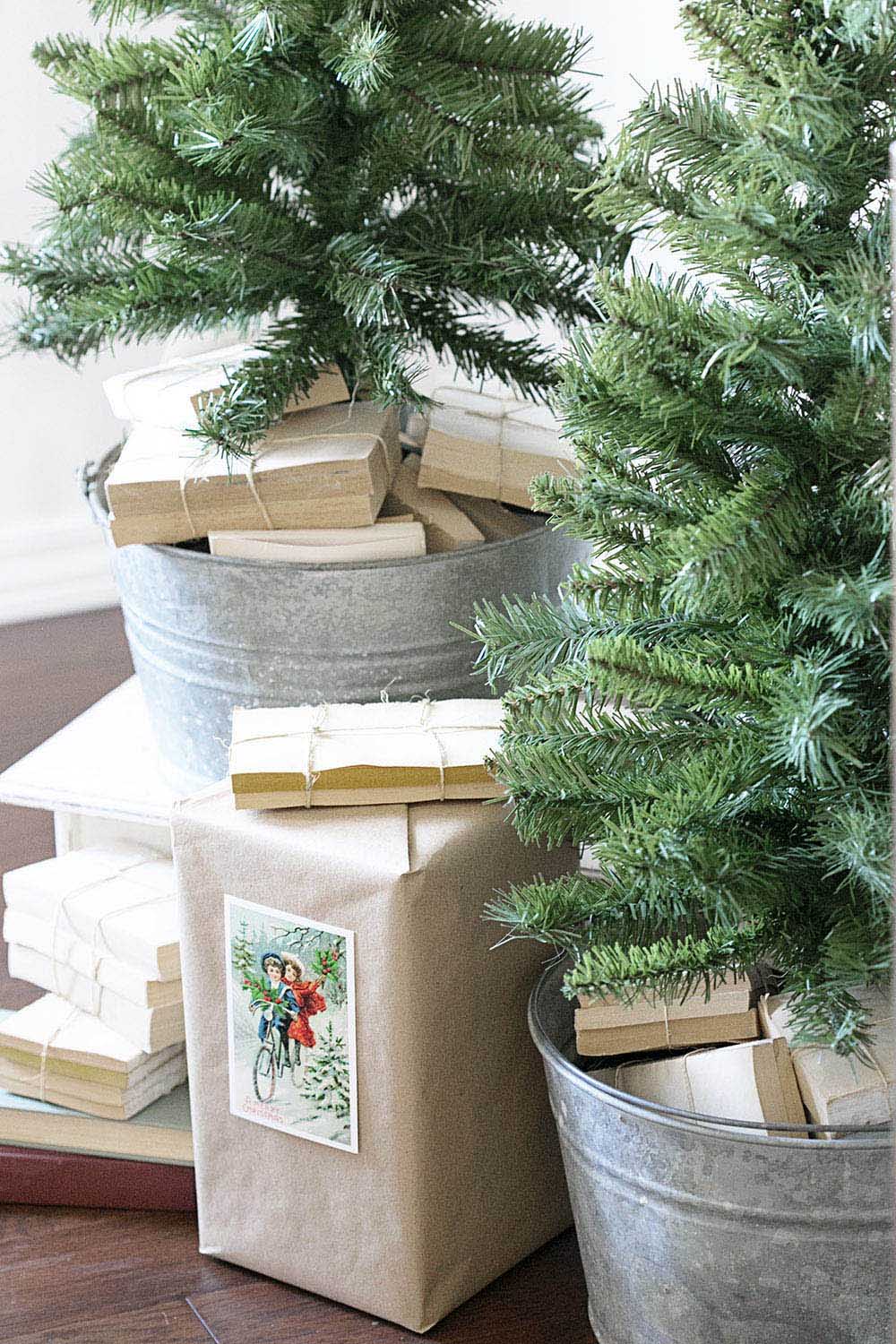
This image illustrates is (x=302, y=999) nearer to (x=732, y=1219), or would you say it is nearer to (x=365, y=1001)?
(x=365, y=1001)

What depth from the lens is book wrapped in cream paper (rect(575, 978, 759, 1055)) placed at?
79cm

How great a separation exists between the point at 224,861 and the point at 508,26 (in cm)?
Answer: 56

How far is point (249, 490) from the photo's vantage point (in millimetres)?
953

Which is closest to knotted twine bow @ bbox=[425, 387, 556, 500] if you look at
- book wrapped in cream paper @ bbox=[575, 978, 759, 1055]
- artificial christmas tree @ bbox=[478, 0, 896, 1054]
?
artificial christmas tree @ bbox=[478, 0, 896, 1054]

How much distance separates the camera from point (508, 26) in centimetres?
91

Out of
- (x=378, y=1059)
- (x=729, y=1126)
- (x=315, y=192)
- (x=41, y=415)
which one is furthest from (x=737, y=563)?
(x=41, y=415)

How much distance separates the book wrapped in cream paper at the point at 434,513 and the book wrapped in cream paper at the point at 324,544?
28 mm

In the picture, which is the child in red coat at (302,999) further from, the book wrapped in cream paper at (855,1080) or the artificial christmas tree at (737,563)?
the book wrapped in cream paper at (855,1080)

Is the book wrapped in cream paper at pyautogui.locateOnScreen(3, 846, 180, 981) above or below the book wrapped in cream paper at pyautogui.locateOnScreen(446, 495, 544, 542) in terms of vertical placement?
below

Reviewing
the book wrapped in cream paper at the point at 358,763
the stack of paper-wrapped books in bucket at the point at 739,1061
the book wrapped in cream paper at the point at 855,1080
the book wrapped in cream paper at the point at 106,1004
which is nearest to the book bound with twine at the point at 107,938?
the book wrapped in cream paper at the point at 106,1004

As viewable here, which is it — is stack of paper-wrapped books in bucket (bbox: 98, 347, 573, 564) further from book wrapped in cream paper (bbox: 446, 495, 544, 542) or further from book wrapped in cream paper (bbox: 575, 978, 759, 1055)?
book wrapped in cream paper (bbox: 575, 978, 759, 1055)

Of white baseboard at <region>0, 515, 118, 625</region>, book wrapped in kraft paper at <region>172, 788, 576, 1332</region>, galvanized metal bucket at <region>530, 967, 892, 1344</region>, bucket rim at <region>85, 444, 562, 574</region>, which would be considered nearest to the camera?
galvanized metal bucket at <region>530, 967, 892, 1344</region>

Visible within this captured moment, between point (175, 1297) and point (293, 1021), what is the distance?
0.75ft

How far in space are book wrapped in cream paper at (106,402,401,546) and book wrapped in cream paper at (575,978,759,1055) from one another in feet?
1.20
